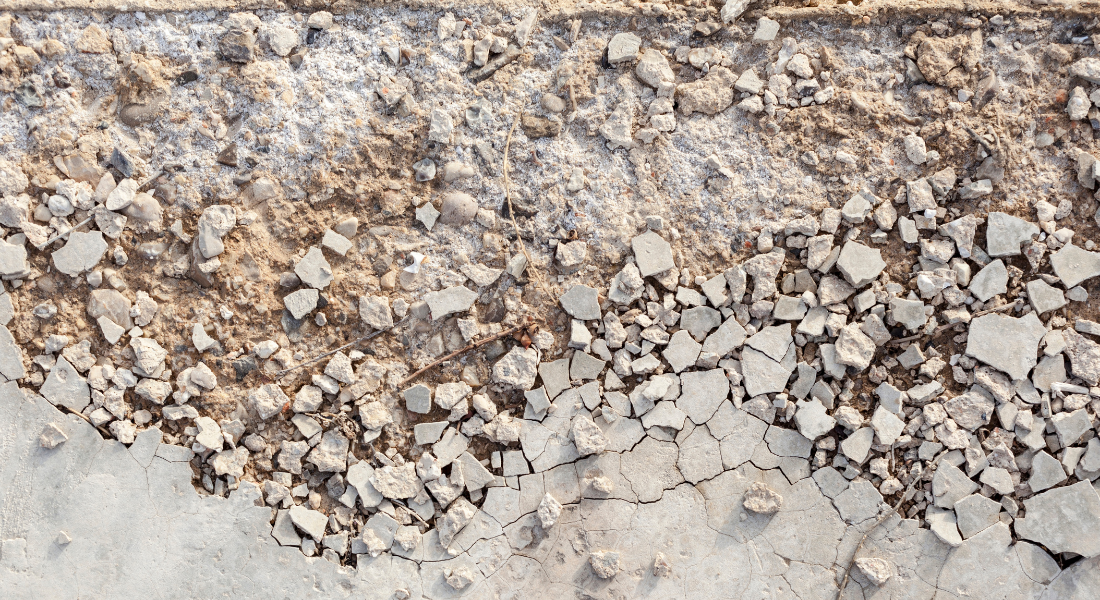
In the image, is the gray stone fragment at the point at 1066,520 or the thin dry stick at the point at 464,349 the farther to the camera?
the thin dry stick at the point at 464,349

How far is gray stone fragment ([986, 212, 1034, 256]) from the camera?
2.43 metres

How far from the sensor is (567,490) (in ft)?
8.14

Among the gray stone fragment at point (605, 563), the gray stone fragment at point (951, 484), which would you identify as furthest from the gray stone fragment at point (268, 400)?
the gray stone fragment at point (951, 484)

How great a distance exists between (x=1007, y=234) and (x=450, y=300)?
1910mm

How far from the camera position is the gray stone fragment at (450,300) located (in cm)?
249

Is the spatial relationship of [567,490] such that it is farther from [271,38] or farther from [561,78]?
[271,38]

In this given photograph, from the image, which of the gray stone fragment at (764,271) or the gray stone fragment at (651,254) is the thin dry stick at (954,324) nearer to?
the gray stone fragment at (764,271)

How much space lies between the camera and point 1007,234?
7.98ft

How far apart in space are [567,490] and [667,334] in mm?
640

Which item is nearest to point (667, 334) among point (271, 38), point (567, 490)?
point (567, 490)

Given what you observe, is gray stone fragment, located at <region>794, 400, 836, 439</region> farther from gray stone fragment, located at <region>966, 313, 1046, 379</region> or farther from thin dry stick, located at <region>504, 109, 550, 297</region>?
thin dry stick, located at <region>504, 109, 550, 297</region>

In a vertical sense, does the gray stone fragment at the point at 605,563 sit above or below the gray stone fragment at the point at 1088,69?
below

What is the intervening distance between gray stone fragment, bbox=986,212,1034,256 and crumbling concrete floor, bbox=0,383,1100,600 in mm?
953

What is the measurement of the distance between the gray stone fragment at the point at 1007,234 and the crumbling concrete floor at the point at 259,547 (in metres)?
0.95
